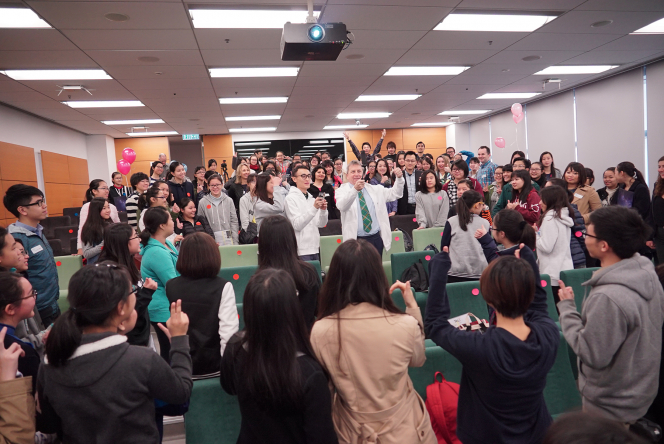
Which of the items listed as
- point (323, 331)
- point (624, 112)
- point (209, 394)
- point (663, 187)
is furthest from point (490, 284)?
point (624, 112)

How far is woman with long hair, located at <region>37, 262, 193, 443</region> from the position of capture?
4.00 feet

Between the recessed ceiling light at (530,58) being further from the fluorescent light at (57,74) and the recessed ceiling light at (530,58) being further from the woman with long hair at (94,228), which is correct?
the fluorescent light at (57,74)

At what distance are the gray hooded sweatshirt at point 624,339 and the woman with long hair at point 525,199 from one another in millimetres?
3083

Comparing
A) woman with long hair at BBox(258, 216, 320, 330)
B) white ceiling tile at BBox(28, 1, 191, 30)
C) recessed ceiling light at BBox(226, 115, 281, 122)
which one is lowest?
woman with long hair at BBox(258, 216, 320, 330)

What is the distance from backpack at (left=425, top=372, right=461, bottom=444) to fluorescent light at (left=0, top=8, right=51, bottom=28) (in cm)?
522

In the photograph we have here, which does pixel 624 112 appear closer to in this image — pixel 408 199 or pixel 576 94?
pixel 576 94

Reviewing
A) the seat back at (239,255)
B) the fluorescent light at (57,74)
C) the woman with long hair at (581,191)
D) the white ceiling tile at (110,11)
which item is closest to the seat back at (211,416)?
the seat back at (239,255)

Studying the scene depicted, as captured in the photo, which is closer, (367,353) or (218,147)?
(367,353)

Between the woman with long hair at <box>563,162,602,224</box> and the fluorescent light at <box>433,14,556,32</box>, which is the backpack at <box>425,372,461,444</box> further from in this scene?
the fluorescent light at <box>433,14,556,32</box>

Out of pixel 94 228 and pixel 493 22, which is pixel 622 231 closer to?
pixel 94 228

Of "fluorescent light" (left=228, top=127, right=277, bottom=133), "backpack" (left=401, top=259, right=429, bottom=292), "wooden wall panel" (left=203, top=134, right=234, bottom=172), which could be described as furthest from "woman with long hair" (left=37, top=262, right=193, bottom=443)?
"wooden wall panel" (left=203, top=134, right=234, bottom=172)

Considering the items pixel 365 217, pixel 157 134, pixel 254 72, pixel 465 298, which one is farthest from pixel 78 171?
pixel 465 298

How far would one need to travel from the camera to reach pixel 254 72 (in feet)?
22.5

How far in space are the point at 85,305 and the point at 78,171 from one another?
12025 millimetres
